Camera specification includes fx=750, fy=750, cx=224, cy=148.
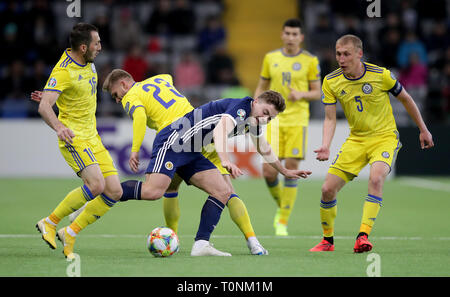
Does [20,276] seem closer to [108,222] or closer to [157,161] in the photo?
[157,161]

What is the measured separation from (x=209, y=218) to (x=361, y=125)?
1764 mm

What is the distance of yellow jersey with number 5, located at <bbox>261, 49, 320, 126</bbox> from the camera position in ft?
30.3

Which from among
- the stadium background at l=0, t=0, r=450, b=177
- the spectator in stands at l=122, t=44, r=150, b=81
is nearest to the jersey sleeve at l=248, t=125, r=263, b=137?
the stadium background at l=0, t=0, r=450, b=177

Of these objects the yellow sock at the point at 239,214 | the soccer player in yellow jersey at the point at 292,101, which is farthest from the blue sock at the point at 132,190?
the soccer player in yellow jersey at the point at 292,101

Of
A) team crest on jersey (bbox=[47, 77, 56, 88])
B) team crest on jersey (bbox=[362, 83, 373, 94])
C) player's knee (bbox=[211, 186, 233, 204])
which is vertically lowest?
player's knee (bbox=[211, 186, 233, 204])

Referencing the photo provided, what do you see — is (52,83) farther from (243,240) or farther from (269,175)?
(269,175)

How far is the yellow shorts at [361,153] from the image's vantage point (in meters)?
7.12

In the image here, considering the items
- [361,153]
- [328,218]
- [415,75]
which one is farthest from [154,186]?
[415,75]

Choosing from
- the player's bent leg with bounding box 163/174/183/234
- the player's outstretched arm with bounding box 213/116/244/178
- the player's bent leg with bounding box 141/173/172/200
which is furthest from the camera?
the player's bent leg with bounding box 163/174/183/234

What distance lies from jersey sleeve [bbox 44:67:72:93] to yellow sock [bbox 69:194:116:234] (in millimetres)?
1036

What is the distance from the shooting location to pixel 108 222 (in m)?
9.55

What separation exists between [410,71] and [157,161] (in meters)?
11.4

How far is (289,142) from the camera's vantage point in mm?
9219

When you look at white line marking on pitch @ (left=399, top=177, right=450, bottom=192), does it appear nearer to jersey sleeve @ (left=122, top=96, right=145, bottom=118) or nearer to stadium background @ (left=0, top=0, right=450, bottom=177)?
stadium background @ (left=0, top=0, right=450, bottom=177)
